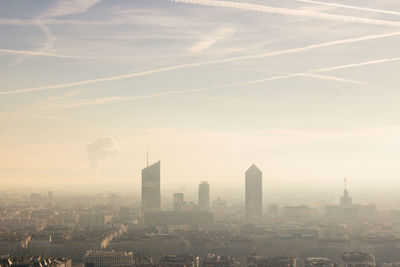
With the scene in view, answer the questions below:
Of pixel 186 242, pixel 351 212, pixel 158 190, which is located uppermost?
pixel 158 190

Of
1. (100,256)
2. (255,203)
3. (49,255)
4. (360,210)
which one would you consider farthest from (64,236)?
(360,210)

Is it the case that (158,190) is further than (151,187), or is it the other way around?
(151,187)

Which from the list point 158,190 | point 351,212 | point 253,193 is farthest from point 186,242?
point 351,212

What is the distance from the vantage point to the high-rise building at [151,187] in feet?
588

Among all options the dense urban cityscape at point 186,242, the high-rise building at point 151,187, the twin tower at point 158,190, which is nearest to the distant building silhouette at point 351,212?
the dense urban cityscape at point 186,242

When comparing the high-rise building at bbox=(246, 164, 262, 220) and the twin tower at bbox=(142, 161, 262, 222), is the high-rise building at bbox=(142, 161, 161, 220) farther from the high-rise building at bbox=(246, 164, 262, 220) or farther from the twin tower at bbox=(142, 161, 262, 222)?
the high-rise building at bbox=(246, 164, 262, 220)

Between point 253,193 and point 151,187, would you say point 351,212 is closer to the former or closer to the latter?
point 253,193

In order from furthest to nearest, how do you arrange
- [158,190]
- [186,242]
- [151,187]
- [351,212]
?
[351,212]
[151,187]
[158,190]
[186,242]

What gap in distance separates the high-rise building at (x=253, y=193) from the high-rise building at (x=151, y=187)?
2372cm

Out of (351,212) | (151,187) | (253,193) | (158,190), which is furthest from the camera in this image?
(351,212)

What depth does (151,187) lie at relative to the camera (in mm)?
183750

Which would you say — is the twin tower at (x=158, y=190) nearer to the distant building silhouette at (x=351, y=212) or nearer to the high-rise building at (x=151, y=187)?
the high-rise building at (x=151, y=187)

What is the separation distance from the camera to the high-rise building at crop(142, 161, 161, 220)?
179137 millimetres

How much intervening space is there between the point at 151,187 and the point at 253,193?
27.3 metres
